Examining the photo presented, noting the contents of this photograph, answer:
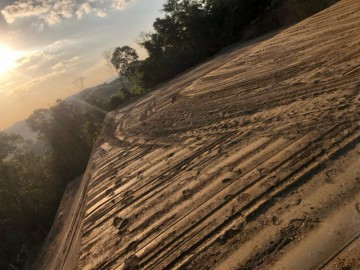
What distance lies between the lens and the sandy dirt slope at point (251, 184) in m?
1.48

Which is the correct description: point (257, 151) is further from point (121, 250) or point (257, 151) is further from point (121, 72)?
point (121, 72)

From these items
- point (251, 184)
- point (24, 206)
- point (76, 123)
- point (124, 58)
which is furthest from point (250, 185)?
point (124, 58)

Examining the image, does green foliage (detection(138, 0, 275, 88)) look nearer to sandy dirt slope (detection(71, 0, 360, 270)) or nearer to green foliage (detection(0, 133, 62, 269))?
green foliage (detection(0, 133, 62, 269))

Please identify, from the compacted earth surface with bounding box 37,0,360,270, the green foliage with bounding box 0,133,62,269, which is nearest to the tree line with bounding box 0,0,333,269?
the green foliage with bounding box 0,133,62,269

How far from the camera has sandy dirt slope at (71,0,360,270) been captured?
1.48m

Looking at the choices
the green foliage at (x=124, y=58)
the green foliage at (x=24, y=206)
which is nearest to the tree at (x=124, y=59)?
the green foliage at (x=124, y=58)

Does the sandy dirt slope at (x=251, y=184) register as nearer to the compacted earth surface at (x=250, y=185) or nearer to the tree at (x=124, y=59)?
the compacted earth surface at (x=250, y=185)

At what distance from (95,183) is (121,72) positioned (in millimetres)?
28671

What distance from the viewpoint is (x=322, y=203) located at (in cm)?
157

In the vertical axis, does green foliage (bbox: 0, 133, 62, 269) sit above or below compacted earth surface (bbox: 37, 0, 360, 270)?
below

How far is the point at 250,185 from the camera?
196 centimetres

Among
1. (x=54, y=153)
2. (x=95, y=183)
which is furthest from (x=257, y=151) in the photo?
(x=54, y=153)

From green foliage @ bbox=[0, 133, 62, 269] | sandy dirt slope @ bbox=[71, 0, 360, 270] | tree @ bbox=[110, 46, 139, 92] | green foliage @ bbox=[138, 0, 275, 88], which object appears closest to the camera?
sandy dirt slope @ bbox=[71, 0, 360, 270]

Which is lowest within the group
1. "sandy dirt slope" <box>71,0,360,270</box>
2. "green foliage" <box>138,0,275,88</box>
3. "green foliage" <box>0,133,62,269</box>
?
"green foliage" <box>0,133,62,269</box>
